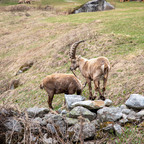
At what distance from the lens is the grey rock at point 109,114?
602cm

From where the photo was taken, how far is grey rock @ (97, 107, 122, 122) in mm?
6016

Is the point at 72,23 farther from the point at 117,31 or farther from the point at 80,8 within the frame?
the point at 80,8

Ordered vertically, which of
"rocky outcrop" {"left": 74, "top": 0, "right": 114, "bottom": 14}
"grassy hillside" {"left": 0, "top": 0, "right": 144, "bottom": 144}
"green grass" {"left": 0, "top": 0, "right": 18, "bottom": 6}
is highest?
"green grass" {"left": 0, "top": 0, "right": 18, "bottom": 6}

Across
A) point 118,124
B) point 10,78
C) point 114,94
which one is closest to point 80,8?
point 10,78

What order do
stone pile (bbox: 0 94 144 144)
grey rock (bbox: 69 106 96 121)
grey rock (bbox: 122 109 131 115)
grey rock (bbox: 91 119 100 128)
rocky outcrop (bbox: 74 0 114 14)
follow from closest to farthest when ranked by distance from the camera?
1. stone pile (bbox: 0 94 144 144)
2. grey rock (bbox: 91 119 100 128)
3. grey rock (bbox: 69 106 96 121)
4. grey rock (bbox: 122 109 131 115)
5. rocky outcrop (bbox: 74 0 114 14)

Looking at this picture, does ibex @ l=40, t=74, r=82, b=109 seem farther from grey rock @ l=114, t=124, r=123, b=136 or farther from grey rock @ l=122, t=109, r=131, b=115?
grey rock @ l=114, t=124, r=123, b=136

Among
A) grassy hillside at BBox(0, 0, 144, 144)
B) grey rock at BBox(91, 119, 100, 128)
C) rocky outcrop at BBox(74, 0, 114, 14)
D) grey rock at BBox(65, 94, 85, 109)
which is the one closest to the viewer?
grey rock at BBox(91, 119, 100, 128)

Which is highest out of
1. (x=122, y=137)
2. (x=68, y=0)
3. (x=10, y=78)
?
(x=68, y=0)

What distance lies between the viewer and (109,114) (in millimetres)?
6055

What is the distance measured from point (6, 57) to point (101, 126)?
71.7 ft

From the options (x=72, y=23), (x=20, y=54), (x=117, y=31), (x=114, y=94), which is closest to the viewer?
(x=114, y=94)

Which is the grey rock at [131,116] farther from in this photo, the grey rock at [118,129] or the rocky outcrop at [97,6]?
the rocky outcrop at [97,6]

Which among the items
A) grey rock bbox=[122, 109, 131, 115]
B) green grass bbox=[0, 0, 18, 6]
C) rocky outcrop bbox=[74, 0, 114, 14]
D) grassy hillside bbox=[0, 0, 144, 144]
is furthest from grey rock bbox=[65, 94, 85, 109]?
green grass bbox=[0, 0, 18, 6]

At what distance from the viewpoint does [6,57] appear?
25.5 m
